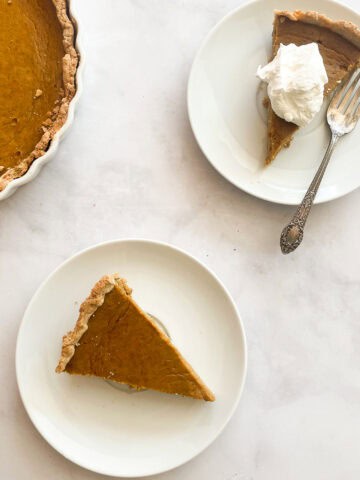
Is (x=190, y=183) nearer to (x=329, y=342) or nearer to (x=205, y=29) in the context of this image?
(x=205, y=29)

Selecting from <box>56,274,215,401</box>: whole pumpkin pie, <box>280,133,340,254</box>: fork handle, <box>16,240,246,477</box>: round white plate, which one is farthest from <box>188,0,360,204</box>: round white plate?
<box>56,274,215,401</box>: whole pumpkin pie

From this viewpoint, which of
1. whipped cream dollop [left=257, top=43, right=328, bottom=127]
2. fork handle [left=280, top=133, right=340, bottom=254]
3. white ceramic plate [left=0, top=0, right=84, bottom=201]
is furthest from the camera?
fork handle [left=280, top=133, right=340, bottom=254]

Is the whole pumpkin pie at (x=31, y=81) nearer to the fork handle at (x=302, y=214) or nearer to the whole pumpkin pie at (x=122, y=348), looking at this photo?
the whole pumpkin pie at (x=122, y=348)

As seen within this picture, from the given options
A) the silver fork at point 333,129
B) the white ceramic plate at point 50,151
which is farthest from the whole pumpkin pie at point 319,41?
the white ceramic plate at point 50,151

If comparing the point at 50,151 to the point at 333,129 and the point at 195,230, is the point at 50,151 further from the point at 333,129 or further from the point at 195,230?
the point at 333,129

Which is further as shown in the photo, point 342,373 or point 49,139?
point 342,373

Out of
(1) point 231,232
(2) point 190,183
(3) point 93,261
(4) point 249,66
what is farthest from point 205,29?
(3) point 93,261

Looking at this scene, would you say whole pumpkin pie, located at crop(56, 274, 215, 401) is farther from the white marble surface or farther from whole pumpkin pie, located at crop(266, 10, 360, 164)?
whole pumpkin pie, located at crop(266, 10, 360, 164)
